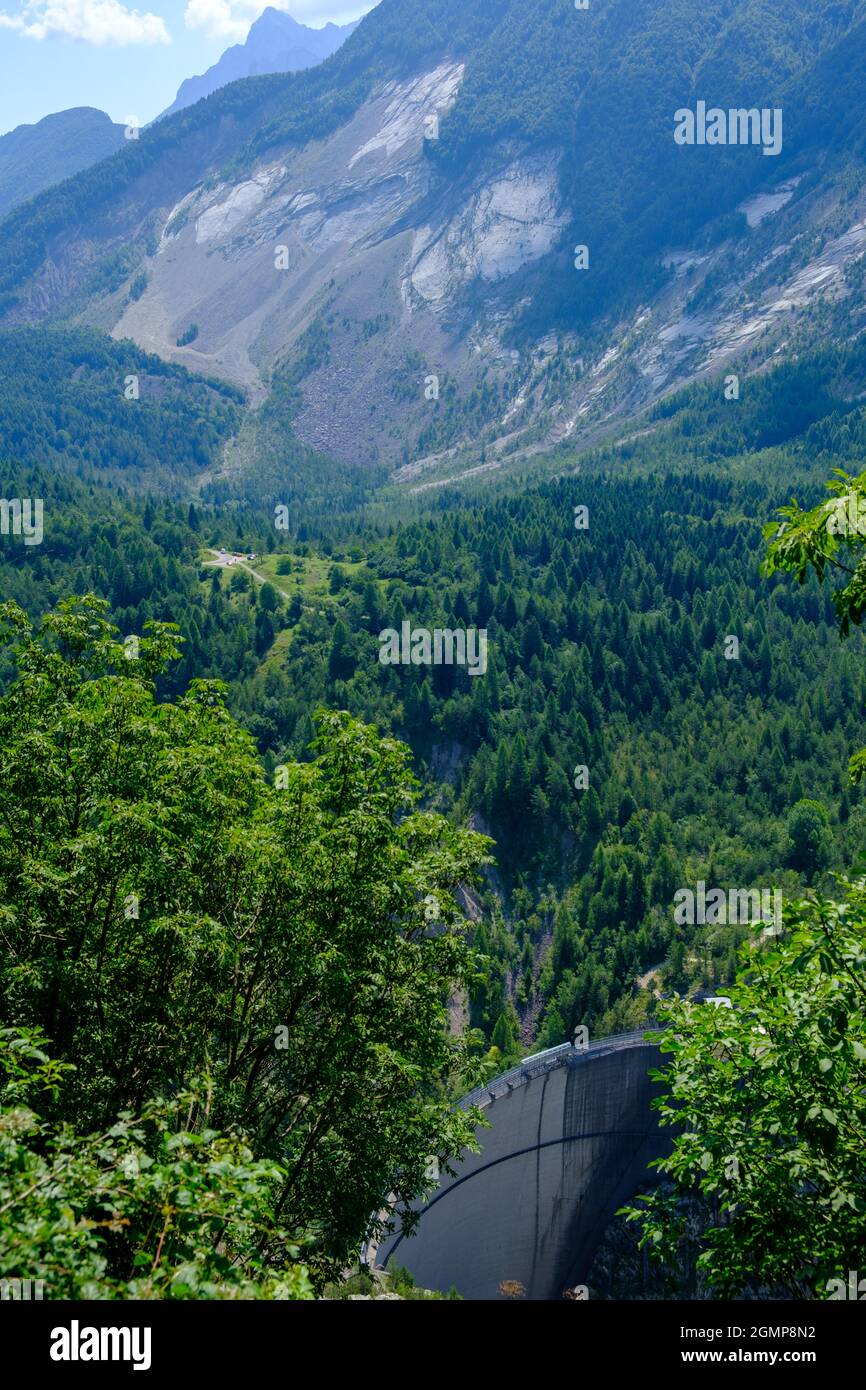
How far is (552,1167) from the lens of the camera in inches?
2864

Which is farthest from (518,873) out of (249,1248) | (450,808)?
(249,1248)

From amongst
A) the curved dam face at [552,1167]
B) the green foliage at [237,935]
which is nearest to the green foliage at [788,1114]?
the green foliage at [237,935]

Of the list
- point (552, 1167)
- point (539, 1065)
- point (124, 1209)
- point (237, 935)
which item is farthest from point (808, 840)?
point (124, 1209)

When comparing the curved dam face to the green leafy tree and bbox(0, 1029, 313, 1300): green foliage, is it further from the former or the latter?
bbox(0, 1029, 313, 1300): green foliage

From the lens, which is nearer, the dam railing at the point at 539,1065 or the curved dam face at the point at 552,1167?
the dam railing at the point at 539,1065

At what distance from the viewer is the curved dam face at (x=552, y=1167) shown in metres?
69.2

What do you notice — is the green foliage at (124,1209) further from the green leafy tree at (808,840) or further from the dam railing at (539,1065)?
the green leafy tree at (808,840)

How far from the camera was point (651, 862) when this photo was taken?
393ft

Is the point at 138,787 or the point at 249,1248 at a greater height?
the point at 138,787

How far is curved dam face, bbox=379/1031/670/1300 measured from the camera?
6925cm

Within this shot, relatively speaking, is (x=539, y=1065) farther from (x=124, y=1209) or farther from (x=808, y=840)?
(x=124, y=1209)

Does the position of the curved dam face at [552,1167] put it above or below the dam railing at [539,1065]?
below
